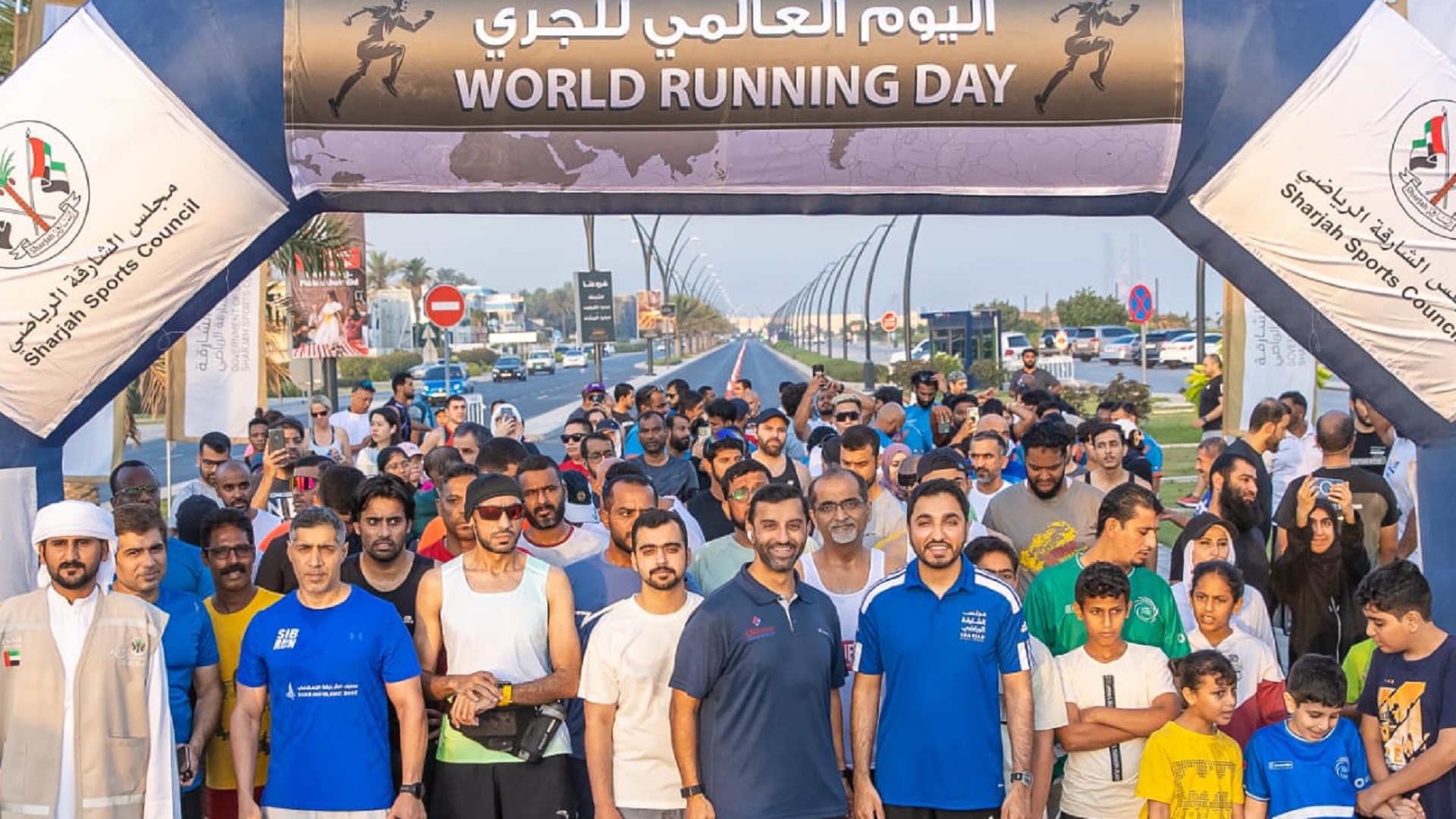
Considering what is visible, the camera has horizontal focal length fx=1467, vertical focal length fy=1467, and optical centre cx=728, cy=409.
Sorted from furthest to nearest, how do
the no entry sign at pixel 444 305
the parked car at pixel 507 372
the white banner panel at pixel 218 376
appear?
the parked car at pixel 507 372
the no entry sign at pixel 444 305
the white banner panel at pixel 218 376

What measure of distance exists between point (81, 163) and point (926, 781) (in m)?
4.12

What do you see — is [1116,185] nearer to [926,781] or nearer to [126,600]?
[926,781]

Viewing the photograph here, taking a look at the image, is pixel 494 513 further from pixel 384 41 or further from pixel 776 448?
pixel 776 448

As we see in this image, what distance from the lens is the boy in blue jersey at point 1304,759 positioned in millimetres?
4953

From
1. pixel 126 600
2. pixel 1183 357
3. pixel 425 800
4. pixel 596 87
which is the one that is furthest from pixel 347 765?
pixel 1183 357

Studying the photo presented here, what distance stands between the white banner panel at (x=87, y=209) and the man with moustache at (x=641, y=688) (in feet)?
8.30

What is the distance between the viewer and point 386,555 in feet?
18.7

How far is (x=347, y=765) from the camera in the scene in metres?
5.11

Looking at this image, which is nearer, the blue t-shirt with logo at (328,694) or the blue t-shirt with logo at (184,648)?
the blue t-shirt with logo at (328,694)

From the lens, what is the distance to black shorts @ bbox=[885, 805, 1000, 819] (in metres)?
4.95

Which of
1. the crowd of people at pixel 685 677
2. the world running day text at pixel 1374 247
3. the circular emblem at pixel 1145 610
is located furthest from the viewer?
the world running day text at pixel 1374 247

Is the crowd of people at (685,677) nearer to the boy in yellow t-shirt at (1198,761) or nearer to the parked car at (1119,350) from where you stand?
the boy in yellow t-shirt at (1198,761)

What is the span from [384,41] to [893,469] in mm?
3980

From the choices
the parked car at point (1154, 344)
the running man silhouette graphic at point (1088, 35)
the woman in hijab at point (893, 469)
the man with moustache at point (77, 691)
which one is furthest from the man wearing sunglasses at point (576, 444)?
the parked car at point (1154, 344)
